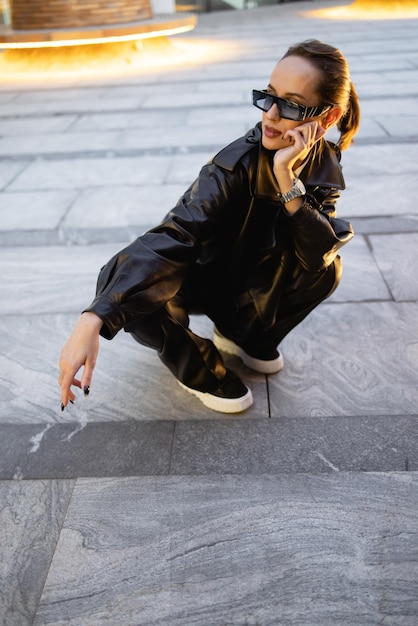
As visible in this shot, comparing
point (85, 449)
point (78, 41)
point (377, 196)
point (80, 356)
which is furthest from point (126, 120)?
point (80, 356)

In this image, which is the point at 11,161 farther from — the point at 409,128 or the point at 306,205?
the point at 306,205

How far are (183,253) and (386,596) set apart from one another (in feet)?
3.82

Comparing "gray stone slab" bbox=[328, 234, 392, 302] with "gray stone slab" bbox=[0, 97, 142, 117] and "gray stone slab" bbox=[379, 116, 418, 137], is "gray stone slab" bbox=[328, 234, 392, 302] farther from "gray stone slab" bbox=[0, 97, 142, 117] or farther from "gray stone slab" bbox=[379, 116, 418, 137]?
"gray stone slab" bbox=[0, 97, 142, 117]

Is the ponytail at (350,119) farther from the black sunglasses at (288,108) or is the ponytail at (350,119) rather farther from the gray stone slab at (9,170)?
the gray stone slab at (9,170)

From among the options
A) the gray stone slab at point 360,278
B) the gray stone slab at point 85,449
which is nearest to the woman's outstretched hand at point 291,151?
the gray stone slab at point 85,449

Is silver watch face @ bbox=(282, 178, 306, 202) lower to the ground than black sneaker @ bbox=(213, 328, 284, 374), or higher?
higher

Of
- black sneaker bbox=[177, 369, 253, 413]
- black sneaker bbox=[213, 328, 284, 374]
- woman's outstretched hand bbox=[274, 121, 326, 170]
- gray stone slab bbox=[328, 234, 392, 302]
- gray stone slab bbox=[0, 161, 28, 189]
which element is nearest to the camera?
woman's outstretched hand bbox=[274, 121, 326, 170]

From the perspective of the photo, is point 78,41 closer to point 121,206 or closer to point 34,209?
point 34,209

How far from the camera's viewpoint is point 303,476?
2.07 m

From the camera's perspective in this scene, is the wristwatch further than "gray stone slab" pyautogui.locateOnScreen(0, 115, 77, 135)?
No

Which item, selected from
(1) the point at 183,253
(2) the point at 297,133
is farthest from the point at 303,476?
(2) the point at 297,133

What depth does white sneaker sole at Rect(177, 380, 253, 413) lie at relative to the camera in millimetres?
2371

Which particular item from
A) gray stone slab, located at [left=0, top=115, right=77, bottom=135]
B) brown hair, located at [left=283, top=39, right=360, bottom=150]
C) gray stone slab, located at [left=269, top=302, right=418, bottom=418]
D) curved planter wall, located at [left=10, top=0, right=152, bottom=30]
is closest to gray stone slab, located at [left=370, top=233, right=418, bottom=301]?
gray stone slab, located at [left=269, top=302, right=418, bottom=418]

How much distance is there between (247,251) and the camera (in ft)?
7.48
